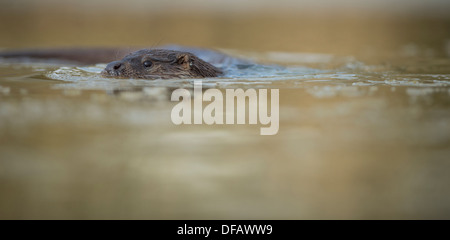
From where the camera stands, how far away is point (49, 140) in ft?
12.7

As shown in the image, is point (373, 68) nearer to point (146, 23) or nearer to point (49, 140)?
point (49, 140)

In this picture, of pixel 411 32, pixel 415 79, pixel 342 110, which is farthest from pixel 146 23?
pixel 342 110

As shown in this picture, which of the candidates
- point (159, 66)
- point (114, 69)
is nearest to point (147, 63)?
point (159, 66)

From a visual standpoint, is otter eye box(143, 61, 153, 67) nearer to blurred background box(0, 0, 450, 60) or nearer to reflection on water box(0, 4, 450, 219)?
reflection on water box(0, 4, 450, 219)

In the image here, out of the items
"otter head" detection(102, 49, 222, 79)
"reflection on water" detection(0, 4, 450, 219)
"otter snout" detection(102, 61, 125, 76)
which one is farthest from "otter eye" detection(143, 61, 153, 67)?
"reflection on water" detection(0, 4, 450, 219)

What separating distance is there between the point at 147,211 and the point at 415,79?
13.0 ft

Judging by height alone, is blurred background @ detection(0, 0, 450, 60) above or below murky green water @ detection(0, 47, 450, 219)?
above

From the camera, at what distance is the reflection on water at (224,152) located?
311 centimetres

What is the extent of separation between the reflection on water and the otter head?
24 centimetres

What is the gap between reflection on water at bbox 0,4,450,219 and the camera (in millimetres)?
3105

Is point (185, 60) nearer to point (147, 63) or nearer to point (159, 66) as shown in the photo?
point (159, 66)

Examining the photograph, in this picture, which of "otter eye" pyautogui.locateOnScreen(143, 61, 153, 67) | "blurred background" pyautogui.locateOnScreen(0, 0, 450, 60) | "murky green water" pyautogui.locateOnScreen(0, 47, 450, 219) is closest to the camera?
"murky green water" pyautogui.locateOnScreen(0, 47, 450, 219)
